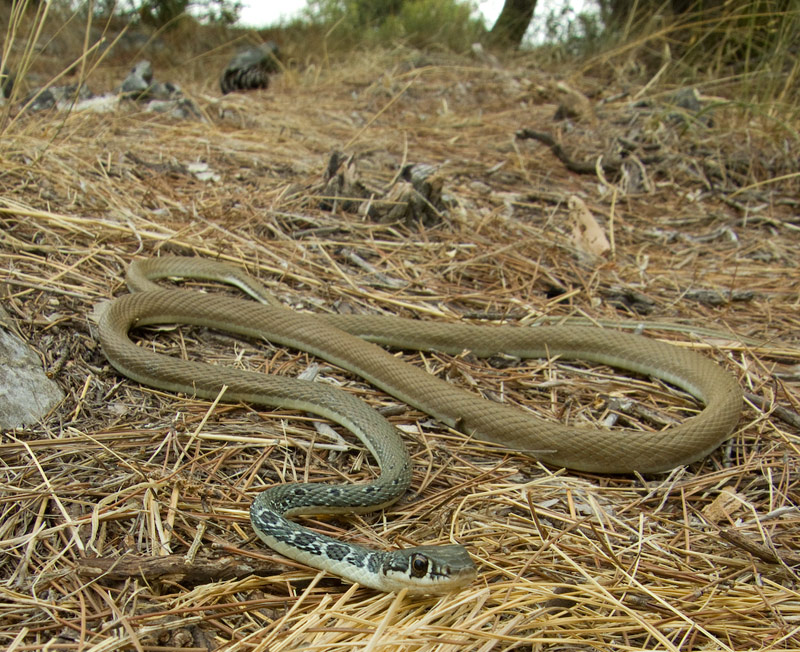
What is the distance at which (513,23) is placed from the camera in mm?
11281

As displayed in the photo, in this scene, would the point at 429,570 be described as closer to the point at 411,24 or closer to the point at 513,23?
the point at 411,24

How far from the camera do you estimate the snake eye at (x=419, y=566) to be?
178 cm

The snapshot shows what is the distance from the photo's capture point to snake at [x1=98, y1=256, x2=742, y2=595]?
1.97 meters

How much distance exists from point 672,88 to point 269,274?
6.27 metres

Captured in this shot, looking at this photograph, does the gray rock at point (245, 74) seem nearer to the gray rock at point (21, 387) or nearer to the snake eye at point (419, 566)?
the gray rock at point (21, 387)

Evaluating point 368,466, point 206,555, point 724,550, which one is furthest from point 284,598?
point 724,550

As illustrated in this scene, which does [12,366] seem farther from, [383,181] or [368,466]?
[383,181]

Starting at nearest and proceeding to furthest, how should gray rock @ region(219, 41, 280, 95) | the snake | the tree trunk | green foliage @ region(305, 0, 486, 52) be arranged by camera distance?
1. the snake
2. gray rock @ region(219, 41, 280, 95)
3. green foliage @ region(305, 0, 486, 52)
4. the tree trunk

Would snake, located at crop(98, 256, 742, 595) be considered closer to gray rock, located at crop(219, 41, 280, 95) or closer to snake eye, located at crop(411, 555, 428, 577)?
snake eye, located at crop(411, 555, 428, 577)

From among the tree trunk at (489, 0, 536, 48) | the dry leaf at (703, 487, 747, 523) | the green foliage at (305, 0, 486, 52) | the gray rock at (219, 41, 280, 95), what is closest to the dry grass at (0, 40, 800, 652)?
the dry leaf at (703, 487, 747, 523)

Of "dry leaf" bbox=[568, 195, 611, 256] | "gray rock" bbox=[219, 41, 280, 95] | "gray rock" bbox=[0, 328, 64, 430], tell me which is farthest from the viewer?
"gray rock" bbox=[219, 41, 280, 95]

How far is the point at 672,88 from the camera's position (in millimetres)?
7723

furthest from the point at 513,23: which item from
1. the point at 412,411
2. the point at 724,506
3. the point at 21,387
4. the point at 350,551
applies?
the point at 350,551

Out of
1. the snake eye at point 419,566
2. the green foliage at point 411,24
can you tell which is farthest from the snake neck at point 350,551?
the green foliage at point 411,24
